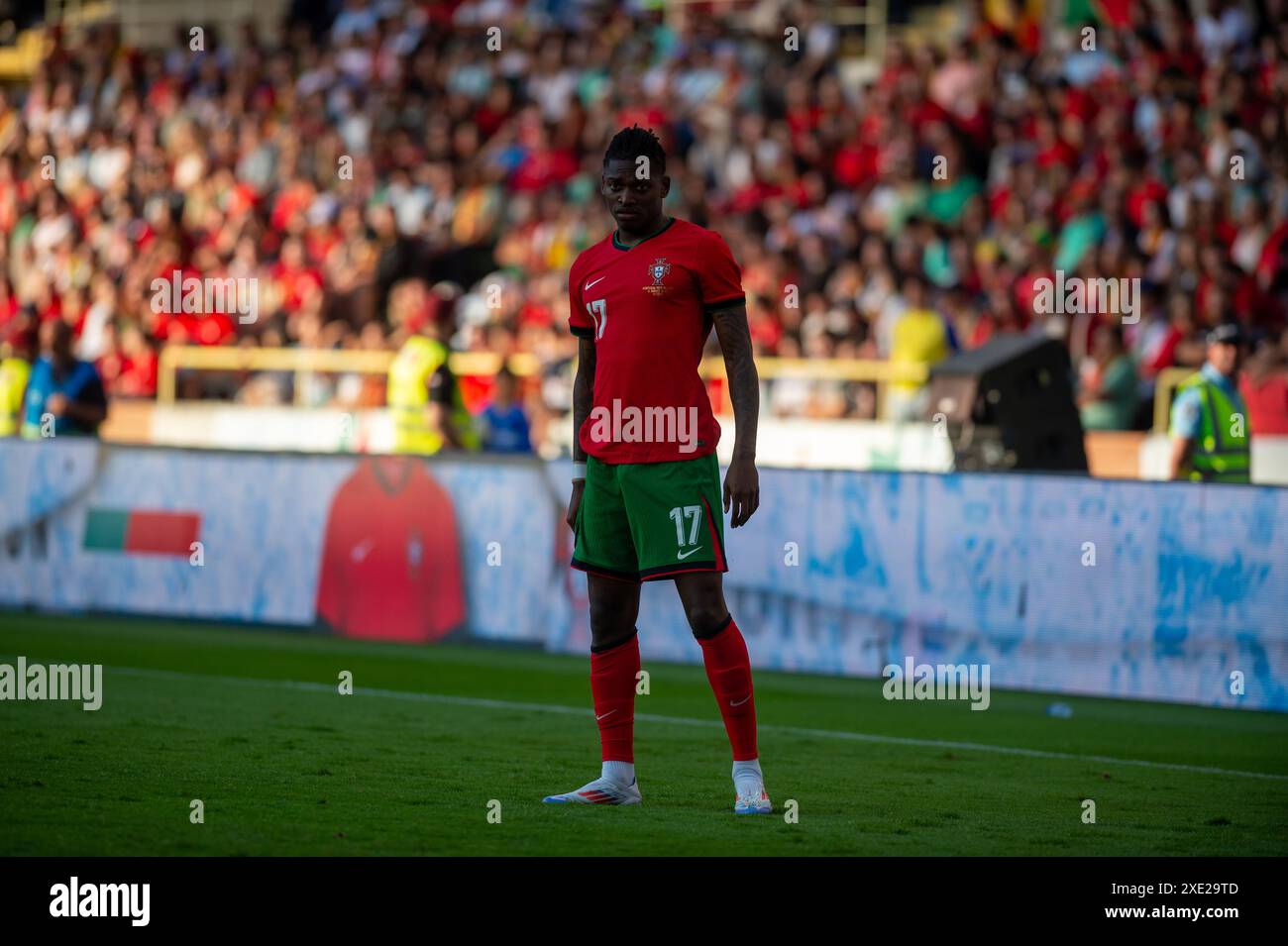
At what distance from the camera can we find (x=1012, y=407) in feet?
46.7

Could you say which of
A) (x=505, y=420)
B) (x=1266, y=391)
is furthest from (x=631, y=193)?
(x=505, y=420)

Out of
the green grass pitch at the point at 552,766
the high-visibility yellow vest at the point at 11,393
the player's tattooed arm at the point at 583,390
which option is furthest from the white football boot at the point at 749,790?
the high-visibility yellow vest at the point at 11,393

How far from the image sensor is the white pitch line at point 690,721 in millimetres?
9625

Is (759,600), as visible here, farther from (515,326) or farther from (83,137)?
(83,137)

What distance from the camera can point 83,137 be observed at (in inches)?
1098

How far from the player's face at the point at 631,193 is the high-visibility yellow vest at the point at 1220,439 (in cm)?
599

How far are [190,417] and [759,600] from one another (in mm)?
9958

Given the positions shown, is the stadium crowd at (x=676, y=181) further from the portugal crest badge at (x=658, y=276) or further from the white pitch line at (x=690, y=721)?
the portugal crest badge at (x=658, y=276)

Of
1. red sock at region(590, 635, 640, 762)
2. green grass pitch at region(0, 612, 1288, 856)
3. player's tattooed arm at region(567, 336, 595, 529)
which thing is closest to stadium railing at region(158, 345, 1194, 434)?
green grass pitch at region(0, 612, 1288, 856)

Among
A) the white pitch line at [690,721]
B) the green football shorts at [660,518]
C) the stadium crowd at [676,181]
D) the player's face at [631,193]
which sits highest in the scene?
the stadium crowd at [676,181]

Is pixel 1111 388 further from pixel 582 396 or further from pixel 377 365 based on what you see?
pixel 582 396

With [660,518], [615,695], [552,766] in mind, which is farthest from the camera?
[552,766]

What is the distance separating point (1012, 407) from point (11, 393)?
30.9 ft
